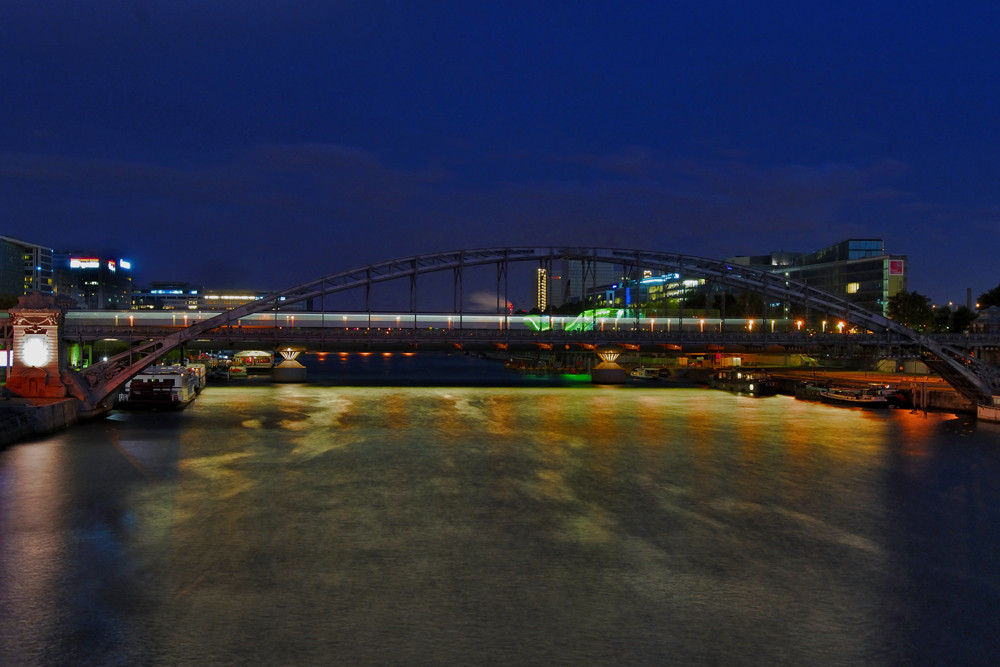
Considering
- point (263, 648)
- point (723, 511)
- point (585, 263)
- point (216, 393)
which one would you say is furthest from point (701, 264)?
point (263, 648)

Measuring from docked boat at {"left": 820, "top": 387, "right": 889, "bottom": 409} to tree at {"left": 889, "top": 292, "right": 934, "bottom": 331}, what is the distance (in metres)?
57.6

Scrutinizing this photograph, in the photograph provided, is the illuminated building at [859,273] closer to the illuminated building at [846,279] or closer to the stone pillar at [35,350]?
the illuminated building at [846,279]

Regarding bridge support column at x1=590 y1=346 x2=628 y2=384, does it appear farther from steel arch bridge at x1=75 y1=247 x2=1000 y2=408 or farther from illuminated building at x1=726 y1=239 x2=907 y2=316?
illuminated building at x1=726 y1=239 x2=907 y2=316

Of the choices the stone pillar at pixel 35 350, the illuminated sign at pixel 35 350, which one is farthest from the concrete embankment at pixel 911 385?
the illuminated sign at pixel 35 350

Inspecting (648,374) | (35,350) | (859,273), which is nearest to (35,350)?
(35,350)

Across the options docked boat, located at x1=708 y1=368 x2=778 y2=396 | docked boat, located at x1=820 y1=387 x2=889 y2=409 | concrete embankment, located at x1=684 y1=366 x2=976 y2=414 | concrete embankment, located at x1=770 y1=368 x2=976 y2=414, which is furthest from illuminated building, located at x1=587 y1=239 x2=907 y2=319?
docked boat, located at x1=820 y1=387 x2=889 y2=409

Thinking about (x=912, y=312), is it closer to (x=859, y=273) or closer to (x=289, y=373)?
(x=859, y=273)

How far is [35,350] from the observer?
45.5 metres

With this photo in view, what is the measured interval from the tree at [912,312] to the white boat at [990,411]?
218ft

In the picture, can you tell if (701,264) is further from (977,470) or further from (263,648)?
(263,648)

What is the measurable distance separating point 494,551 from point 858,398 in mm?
54960

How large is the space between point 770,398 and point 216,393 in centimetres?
5402

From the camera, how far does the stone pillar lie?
4534 cm

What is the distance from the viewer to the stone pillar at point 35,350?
45.3 metres
